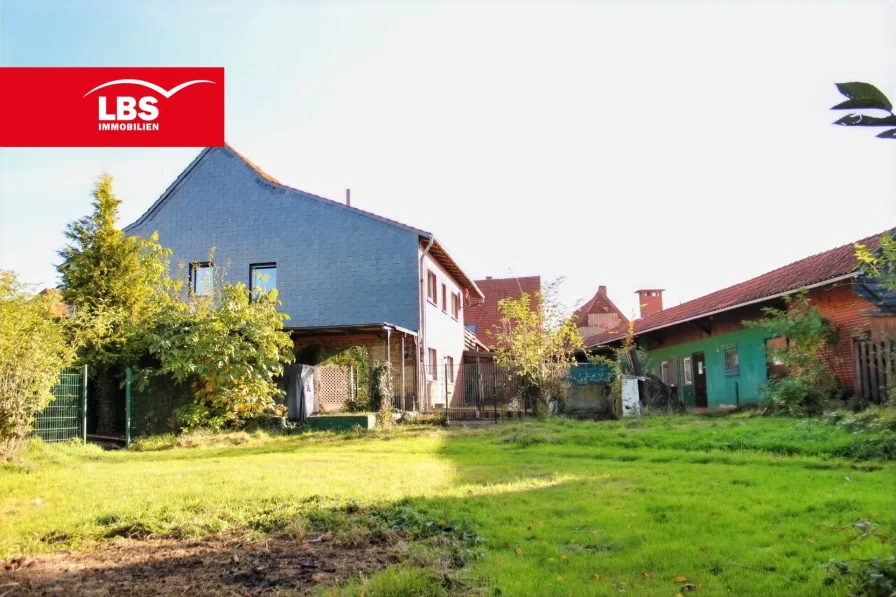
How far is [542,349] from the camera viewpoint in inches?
740

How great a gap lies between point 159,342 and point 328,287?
25.0 feet

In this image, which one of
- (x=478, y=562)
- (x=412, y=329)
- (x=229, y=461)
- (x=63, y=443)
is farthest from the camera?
(x=412, y=329)

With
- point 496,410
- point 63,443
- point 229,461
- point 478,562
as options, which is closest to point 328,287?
point 496,410

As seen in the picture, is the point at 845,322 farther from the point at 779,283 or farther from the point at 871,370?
the point at 779,283

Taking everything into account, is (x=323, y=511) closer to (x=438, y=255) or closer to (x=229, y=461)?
(x=229, y=461)

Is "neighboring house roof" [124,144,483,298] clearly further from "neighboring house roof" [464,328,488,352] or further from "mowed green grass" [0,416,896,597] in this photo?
"mowed green grass" [0,416,896,597]

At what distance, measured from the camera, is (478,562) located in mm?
4828

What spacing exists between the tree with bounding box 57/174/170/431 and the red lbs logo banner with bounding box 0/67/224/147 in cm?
568

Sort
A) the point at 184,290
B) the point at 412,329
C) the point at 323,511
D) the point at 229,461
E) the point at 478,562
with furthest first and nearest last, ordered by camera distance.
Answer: the point at 184,290 < the point at 412,329 < the point at 229,461 < the point at 323,511 < the point at 478,562

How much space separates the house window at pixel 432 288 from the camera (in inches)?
932

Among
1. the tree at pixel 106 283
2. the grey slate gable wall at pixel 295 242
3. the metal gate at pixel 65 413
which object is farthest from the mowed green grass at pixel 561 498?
the grey slate gable wall at pixel 295 242

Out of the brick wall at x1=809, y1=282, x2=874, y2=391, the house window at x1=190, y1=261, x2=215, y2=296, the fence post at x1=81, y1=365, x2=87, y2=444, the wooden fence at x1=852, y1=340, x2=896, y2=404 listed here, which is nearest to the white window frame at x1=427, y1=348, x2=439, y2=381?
the house window at x1=190, y1=261, x2=215, y2=296

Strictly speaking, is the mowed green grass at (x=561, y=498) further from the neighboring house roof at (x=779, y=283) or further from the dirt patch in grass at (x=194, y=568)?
the neighboring house roof at (x=779, y=283)

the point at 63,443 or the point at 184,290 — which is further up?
the point at 184,290
